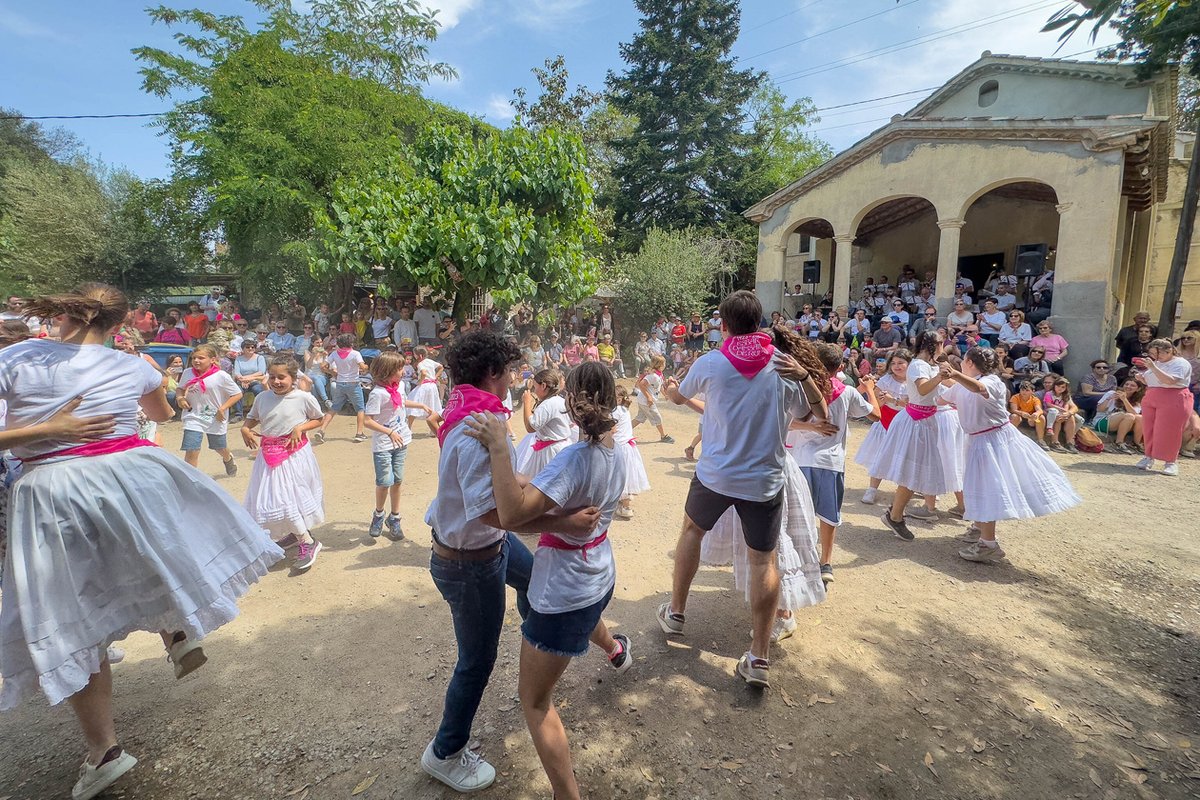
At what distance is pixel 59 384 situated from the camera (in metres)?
2.47

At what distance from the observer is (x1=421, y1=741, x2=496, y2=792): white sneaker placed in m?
2.46

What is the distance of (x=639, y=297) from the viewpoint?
19453 mm

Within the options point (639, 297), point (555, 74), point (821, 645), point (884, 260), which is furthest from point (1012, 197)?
point (821, 645)

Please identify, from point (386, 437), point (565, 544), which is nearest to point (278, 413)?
point (386, 437)

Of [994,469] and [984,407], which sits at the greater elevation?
[984,407]

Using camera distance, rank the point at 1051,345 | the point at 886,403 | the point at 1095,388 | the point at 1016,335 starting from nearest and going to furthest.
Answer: the point at 886,403 → the point at 1095,388 → the point at 1051,345 → the point at 1016,335

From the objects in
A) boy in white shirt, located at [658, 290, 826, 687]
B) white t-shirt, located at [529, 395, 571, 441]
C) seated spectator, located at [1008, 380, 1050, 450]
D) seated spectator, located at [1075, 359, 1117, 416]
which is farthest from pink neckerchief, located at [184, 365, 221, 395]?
seated spectator, located at [1075, 359, 1117, 416]

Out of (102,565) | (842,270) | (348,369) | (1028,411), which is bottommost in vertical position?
(1028,411)

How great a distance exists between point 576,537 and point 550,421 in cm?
280

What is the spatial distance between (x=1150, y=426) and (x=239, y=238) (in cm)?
1810

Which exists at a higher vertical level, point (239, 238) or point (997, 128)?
point (997, 128)

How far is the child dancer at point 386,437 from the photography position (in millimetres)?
5156

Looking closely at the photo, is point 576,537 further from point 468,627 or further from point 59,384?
point 59,384

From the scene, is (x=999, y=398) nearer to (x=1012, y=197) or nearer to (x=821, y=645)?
(x=821, y=645)
